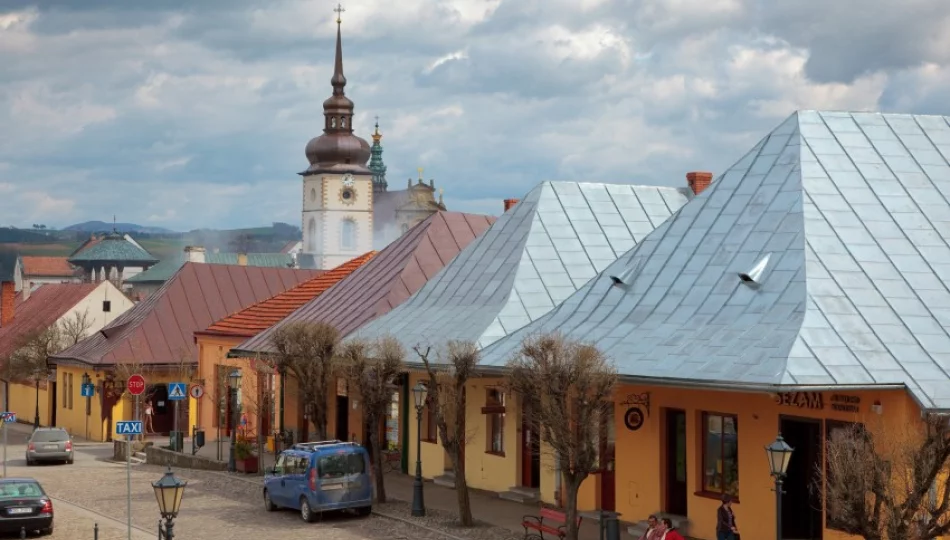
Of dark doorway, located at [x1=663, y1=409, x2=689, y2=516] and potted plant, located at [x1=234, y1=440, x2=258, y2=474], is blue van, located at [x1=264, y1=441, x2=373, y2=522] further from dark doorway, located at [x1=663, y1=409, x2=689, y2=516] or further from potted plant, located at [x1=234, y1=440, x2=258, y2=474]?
potted plant, located at [x1=234, y1=440, x2=258, y2=474]

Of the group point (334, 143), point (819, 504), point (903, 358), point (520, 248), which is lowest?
point (819, 504)

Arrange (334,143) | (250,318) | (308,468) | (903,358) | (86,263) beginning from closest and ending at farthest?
(903,358), (308,468), (250,318), (334,143), (86,263)

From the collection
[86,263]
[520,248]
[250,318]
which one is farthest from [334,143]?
[520,248]

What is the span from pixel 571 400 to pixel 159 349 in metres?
34.7

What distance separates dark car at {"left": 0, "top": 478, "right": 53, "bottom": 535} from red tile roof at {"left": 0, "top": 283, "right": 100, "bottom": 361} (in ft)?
123

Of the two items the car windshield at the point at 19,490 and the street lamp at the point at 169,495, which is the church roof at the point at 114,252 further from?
the street lamp at the point at 169,495

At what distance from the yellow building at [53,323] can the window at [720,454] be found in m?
41.7

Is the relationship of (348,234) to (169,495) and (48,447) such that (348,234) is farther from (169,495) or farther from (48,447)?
(169,495)

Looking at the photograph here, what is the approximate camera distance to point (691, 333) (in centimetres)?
2567

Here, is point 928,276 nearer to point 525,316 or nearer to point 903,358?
point 903,358

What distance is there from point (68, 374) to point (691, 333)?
40806 mm

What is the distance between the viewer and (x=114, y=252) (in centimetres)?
18762

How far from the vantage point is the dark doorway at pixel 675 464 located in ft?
87.9

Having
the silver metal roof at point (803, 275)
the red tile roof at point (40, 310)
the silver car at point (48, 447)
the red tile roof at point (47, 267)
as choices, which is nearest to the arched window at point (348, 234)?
the red tile roof at point (47, 267)
